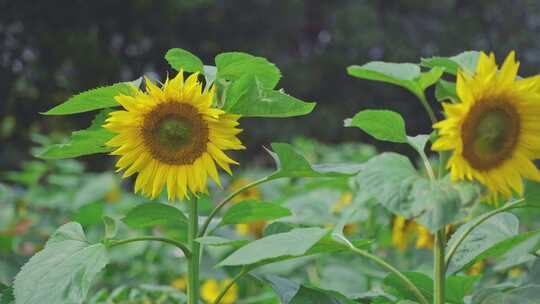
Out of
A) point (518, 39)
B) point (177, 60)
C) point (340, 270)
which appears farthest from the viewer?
point (518, 39)

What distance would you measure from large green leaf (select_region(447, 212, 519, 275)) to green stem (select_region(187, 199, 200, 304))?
1.09 feet

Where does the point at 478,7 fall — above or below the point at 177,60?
above

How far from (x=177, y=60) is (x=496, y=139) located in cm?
41

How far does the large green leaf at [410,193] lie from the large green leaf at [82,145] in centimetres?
38

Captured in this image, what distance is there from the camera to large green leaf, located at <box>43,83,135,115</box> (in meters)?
1.13

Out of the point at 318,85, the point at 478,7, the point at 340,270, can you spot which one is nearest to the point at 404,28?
the point at 478,7

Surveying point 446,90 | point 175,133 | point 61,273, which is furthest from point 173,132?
point 446,90

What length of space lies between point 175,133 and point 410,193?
376 mm

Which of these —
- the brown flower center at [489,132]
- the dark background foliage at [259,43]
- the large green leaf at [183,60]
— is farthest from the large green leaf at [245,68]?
the dark background foliage at [259,43]

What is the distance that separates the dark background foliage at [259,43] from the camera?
13.3 m

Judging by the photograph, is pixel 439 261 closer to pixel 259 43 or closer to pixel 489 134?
pixel 489 134

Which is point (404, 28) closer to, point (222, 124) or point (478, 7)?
point (478, 7)

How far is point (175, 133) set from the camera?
121cm

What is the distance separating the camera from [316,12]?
20.6 metres
